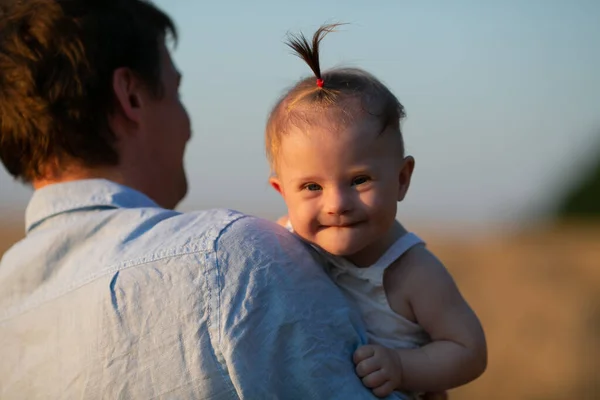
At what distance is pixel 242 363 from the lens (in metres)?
1.91

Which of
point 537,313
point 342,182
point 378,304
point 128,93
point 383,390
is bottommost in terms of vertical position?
point 537,313

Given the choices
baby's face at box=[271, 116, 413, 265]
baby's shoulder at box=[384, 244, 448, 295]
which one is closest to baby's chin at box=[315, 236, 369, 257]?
baby's face at box=[271, 116, 413, 265]

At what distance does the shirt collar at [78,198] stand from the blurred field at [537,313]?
26.7ft

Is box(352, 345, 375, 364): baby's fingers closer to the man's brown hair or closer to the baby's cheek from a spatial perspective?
the baby's cheek

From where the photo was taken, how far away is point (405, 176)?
7.55 feet

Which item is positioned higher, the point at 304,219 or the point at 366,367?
the point at 304,219

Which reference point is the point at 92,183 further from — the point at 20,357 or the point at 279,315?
the point at 279,315

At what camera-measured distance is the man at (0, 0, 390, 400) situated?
196cm

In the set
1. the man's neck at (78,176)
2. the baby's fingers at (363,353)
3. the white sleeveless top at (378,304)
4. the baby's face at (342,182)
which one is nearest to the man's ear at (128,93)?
the man's neck at (78,176)

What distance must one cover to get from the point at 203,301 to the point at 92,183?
639 millimetres

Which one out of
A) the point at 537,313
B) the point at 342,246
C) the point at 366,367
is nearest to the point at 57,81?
the point at 342,246

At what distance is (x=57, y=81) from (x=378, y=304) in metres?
1.11

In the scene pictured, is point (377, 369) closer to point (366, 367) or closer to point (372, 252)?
point (366, 367)

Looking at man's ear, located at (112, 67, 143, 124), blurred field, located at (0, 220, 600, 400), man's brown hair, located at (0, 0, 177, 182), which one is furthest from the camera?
blurred field, located at (0, 220, 600, 400)
